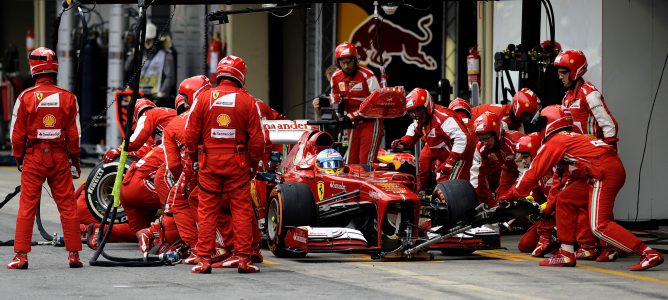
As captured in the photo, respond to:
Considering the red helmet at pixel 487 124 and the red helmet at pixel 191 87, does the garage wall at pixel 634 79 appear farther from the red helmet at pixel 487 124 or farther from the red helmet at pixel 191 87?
the red helmet at pixel 191 87

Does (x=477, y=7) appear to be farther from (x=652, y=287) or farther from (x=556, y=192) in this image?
(x=652, y=287)

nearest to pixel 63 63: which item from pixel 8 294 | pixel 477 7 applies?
pixel 477 7

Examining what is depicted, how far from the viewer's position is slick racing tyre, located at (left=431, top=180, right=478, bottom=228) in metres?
13.8

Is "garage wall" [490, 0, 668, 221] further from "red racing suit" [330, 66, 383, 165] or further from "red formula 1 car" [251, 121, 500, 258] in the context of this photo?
"red formula 1 car" [251, 121, 500, 258]

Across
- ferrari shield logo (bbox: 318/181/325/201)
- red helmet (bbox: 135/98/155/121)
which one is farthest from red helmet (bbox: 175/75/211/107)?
ferrari shield logo (bbox: 318/181/325/201)

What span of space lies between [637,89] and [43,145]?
7038 millimetres

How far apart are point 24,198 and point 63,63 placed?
16.2m

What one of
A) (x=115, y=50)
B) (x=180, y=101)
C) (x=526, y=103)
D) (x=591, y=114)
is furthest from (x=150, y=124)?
(x=115, y=50)

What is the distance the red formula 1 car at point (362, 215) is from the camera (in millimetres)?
13688

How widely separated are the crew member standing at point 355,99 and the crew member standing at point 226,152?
14.9 feet

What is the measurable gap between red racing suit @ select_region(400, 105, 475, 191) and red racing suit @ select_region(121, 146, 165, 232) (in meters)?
3.16

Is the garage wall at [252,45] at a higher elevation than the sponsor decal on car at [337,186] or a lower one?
higher

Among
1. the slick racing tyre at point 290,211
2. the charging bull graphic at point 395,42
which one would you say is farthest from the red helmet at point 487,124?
the charging bull graphic at point 395,42

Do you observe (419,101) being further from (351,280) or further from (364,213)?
(351,280)
